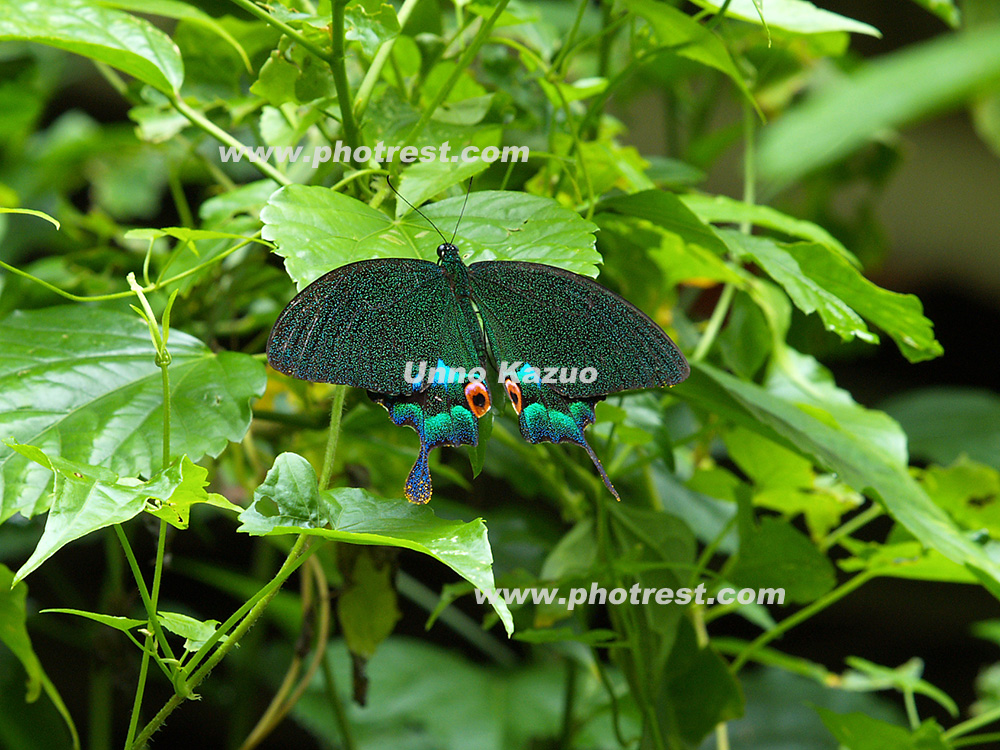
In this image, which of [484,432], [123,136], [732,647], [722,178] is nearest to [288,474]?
[484,432]

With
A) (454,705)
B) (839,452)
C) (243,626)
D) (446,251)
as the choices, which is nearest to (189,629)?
(243,626)

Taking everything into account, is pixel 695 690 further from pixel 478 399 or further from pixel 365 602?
pixel 478 399

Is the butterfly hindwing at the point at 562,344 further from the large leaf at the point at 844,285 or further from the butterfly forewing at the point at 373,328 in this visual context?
the large leaf at the point at 844,285

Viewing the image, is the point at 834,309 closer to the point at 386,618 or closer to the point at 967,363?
the point at 386,618

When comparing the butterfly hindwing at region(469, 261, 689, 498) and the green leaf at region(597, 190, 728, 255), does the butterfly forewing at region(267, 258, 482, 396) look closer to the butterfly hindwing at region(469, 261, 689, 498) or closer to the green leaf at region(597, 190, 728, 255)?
the butterfly hindwing at region(469, 261, 689, 498)

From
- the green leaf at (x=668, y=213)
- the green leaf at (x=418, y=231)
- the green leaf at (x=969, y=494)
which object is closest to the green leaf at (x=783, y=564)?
the green leaf at (x=969, y=494)

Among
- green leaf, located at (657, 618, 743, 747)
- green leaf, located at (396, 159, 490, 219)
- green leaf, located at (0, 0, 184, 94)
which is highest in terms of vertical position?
green leaf, located at (0, 0, 184, 94)

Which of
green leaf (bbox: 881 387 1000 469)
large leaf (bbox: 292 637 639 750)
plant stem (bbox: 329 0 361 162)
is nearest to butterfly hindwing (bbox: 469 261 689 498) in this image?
plant stem (bbox: 329 0 361 162)
